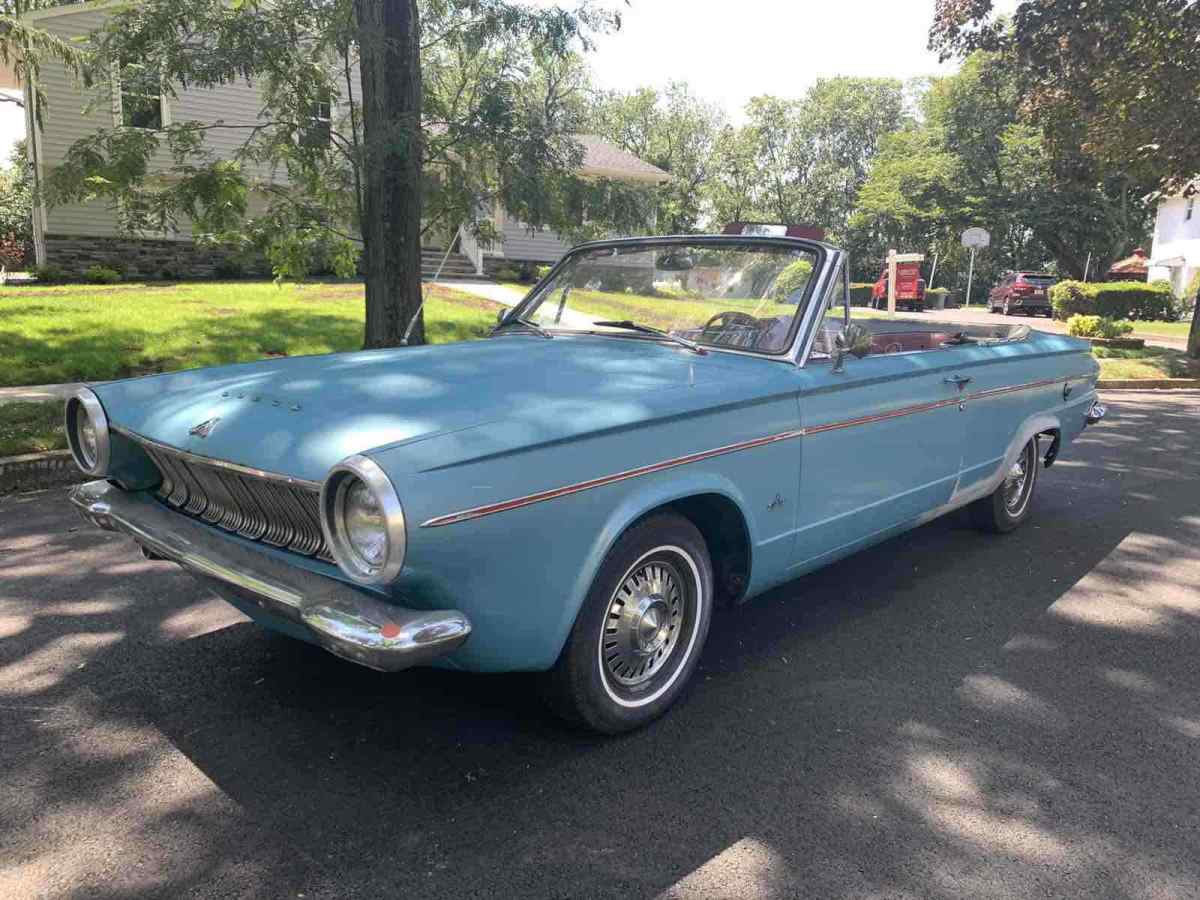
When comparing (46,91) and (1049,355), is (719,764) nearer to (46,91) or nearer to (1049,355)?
(1049,355)

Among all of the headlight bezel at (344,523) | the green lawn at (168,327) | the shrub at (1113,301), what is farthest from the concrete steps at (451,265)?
the headlight bezel at (344,523)

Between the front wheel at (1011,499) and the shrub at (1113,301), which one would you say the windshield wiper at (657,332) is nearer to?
the front wheel at (1011,499)

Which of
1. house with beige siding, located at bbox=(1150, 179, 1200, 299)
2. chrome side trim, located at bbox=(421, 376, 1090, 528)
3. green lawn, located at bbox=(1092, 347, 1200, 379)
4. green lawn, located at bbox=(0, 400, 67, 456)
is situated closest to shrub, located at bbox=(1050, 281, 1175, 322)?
house with beige siding, located at bbox=(1150, 179, 1200, 299)

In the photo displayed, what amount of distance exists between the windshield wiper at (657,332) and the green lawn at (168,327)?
6383 millimetres

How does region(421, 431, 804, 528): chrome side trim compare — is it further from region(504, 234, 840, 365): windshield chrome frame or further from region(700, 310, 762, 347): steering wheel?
region(700, 310, 762, 347): steering wheel

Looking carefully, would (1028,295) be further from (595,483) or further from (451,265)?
(595,483)

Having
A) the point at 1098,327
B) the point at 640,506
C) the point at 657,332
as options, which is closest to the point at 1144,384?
the point at 1098,327

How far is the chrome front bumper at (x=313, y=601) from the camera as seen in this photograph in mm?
2223

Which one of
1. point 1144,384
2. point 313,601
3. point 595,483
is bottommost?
point 1144,384

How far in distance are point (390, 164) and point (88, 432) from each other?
4.07 meters

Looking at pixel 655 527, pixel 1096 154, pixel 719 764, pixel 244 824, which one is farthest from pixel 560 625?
pixel 1096 154

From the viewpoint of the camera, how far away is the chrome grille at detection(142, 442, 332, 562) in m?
2.57

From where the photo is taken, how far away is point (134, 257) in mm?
17984

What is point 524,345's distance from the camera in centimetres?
380
